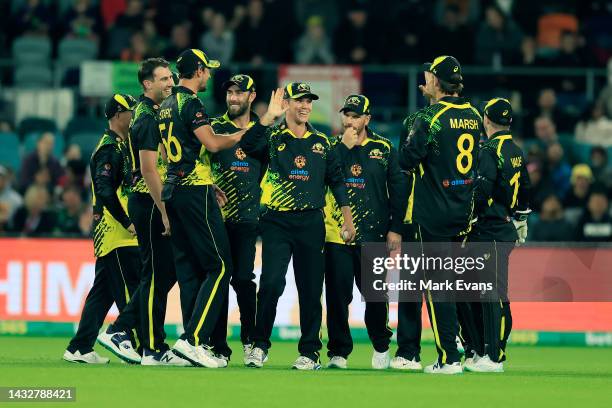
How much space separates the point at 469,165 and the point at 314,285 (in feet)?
5.84

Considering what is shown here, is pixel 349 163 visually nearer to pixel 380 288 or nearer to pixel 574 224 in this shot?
pixel 380 288

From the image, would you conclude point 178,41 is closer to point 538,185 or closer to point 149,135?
point 538,185

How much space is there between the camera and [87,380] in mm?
11312

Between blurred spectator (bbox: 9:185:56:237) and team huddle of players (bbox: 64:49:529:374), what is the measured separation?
5722 mm

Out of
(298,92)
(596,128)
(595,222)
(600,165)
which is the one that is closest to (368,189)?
(298,92)

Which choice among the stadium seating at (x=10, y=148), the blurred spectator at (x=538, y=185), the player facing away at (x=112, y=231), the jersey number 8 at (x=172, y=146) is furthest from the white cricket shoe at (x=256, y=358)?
the stadium seating at (x=10, y=148)

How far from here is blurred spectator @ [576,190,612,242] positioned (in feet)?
61.7

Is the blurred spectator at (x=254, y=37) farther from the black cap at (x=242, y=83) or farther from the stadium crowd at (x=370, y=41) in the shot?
the black cap at (x=242, y=83)

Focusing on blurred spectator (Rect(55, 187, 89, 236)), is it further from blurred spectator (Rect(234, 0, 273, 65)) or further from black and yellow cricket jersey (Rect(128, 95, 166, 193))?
black and yellow cricket jersey (Rect(128, 95, 166, 193))

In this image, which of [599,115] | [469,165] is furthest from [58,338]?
[599,115]

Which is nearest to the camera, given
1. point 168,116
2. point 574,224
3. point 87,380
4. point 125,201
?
point 87,380

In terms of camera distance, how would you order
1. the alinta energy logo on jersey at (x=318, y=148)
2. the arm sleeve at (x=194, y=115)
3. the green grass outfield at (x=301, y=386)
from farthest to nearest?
the alinta energy logo on jersey at (x=318, y=148), the arm sleeve at (x=194, y=115), the green grass outfield at (x=301, y=386)

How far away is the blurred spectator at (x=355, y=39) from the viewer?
23.4 metres

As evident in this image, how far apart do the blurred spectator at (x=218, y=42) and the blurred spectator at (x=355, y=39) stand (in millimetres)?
1744
